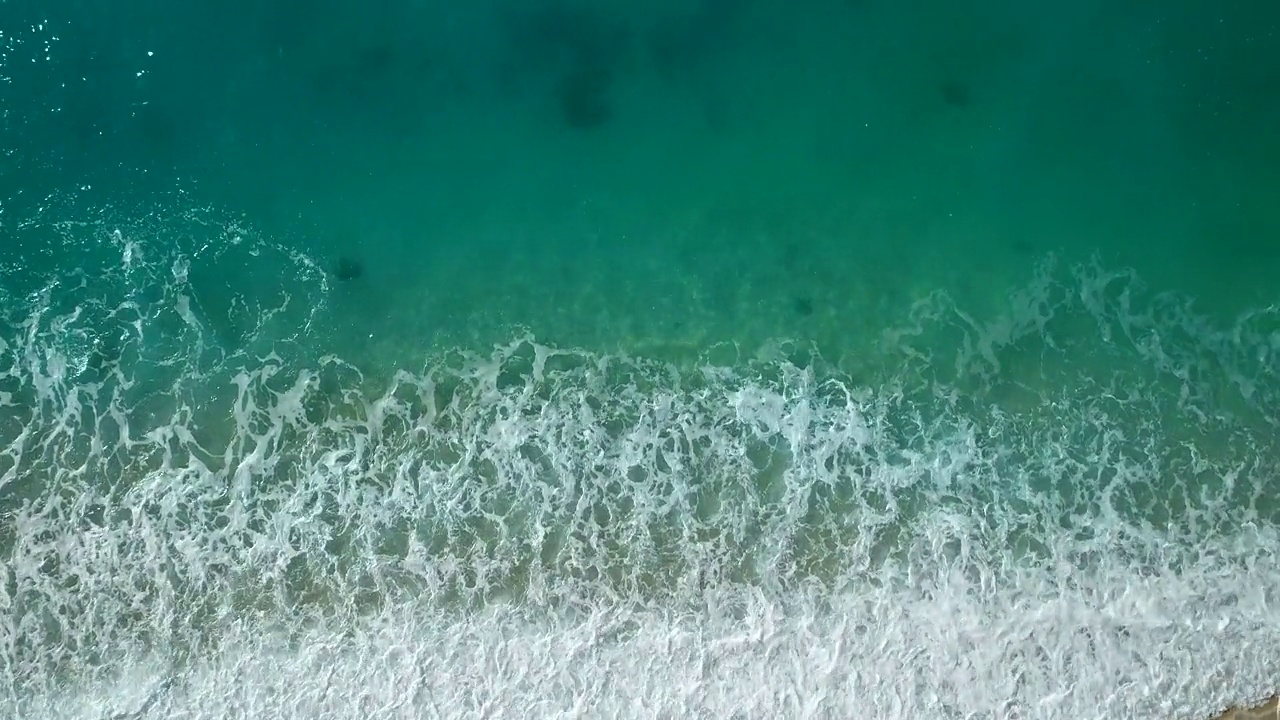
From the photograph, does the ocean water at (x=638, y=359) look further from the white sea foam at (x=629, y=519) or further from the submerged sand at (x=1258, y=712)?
the submerged sand at (x=1258, y=712)

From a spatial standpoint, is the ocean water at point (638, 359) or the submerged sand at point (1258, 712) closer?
the submerged sand at point (1258, 712)

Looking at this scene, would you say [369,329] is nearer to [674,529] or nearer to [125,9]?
[674,529]

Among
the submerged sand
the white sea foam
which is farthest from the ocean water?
the submerged sand

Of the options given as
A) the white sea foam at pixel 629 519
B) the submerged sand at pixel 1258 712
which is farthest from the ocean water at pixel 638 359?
Answer: the submerged sand at pixel 1258 712

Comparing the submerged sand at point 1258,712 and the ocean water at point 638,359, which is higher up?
the ocean water at point 638,359

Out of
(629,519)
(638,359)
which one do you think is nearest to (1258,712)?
(629,519)

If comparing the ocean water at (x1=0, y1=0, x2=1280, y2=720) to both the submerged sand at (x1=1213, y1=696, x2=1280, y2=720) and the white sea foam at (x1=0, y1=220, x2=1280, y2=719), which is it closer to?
the white sea foam at (x1=0, y1=220, x2=1280, y2=719)

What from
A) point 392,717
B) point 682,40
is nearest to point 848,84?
point 682,40

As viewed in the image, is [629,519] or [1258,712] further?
[629,519]

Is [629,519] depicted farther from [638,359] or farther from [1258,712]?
[1258,712]
